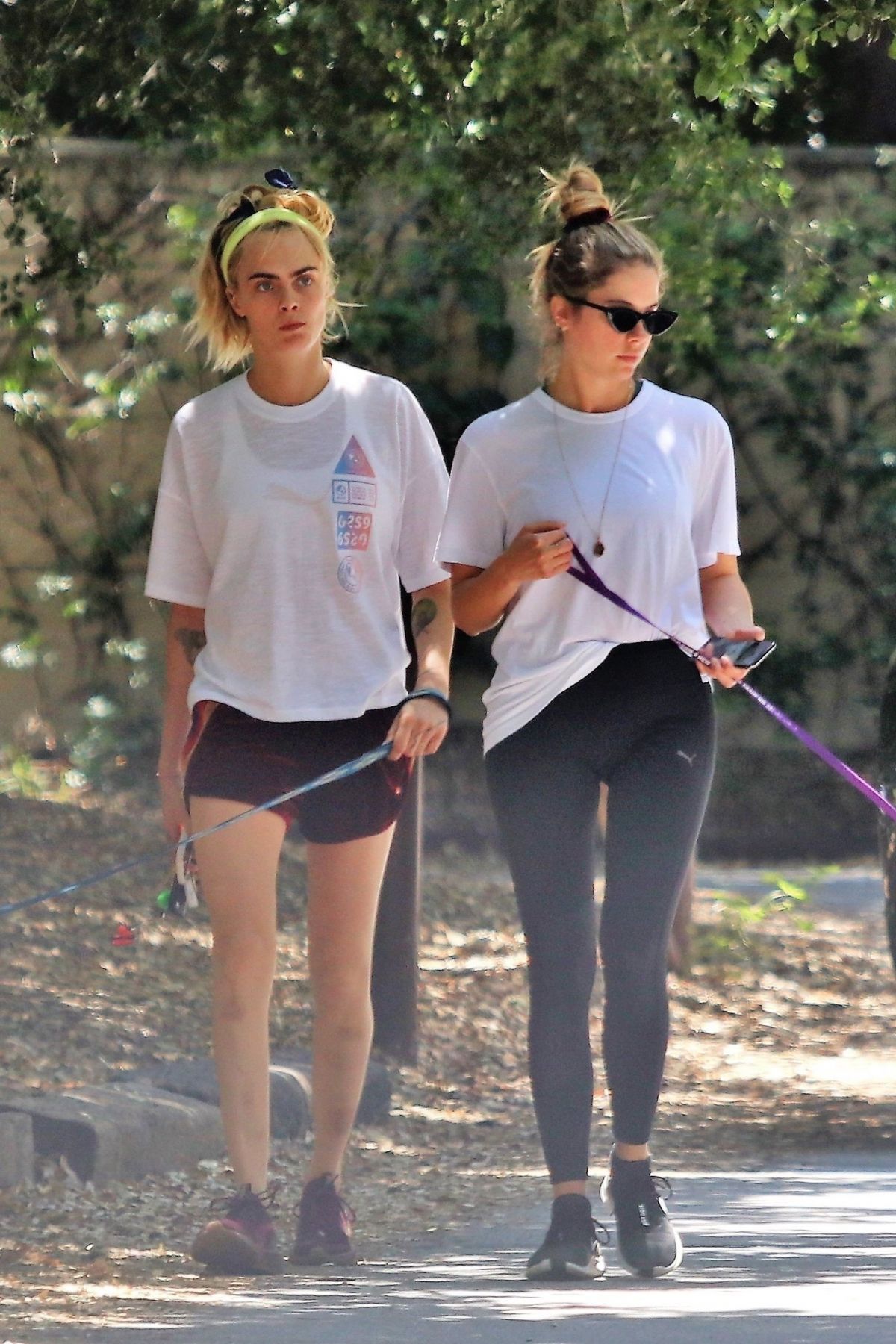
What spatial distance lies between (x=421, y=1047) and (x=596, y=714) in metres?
2.83

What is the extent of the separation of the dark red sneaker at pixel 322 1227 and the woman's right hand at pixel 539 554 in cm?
120

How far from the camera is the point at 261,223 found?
15.0 ft

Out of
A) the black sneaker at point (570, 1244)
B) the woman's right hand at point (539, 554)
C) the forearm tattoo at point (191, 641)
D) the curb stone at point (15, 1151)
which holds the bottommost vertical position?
the black sneaker at point (570, 1244)

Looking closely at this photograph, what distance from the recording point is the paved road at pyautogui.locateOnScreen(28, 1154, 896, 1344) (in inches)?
157

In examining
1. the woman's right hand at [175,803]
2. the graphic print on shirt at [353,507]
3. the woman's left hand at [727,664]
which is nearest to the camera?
the woman's left hand at [727,664]

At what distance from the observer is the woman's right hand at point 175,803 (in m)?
4.67

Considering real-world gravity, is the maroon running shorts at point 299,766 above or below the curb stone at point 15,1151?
above

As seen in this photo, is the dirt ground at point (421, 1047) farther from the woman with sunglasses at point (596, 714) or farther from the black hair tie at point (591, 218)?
the black hair tie at point (591, 218)

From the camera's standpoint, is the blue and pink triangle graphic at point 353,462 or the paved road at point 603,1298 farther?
the blue and pink triangle graphic at point 353,462

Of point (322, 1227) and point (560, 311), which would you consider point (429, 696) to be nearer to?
point (560, 311)

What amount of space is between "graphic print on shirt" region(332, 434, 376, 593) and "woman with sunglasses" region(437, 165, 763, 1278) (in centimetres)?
15

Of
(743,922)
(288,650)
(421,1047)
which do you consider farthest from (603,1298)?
(743,922)

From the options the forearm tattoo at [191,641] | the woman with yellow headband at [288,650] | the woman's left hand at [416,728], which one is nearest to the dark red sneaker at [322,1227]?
the woman with yellow headband at [288,650]

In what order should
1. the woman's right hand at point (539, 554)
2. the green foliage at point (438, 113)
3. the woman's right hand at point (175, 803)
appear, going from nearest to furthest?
the woman's right hand at point (539, 554) < the woman's right hand at point (175, 803) < the green foliage at point (438, 113)
